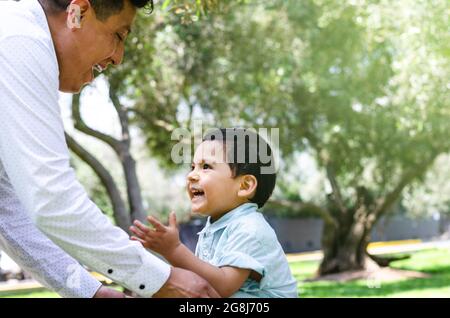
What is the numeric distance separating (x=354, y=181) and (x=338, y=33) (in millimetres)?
3581

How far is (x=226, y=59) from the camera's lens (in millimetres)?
11977

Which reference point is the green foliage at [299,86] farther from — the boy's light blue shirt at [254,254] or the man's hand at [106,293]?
the man's hand at [106,293]

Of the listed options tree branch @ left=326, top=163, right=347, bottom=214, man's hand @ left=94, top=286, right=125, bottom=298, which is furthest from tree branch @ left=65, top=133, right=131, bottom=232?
man's hand @ left=94, top=286, right=125, bottom=298

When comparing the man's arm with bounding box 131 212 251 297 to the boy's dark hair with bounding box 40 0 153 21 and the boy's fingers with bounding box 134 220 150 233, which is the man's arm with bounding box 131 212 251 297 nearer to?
the boy's fingers with bounding box 134 220 150 233

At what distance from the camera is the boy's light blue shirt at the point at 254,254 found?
Result: 200 cm

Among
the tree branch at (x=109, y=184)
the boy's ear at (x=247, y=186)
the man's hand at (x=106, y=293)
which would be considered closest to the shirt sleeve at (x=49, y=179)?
the man's hand at (x=106, y=293)

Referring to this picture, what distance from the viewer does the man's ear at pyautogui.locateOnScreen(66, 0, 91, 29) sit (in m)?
1.99

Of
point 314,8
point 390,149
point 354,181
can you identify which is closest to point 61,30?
point 314,8

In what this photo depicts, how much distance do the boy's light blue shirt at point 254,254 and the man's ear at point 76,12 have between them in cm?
81

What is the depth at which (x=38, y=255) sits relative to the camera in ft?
6.53

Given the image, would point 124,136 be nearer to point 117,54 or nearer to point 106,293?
point 117,54

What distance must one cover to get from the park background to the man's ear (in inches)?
267

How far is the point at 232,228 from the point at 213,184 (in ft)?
0.66
